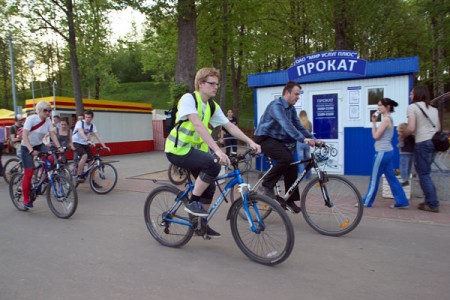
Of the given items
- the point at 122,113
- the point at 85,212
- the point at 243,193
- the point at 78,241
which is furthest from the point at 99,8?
the point at 243,193

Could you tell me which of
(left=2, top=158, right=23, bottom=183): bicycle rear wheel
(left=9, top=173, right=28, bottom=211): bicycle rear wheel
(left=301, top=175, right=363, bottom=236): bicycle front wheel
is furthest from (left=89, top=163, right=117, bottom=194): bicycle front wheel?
(left=301, top=175, right=363, bottom=236): bicycle front wheel

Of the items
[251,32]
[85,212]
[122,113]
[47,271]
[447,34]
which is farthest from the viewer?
[251,32]

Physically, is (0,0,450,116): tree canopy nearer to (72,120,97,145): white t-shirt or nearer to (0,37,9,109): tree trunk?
(72,120,97,145): white t-shirt

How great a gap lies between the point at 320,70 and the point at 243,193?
6200 mm

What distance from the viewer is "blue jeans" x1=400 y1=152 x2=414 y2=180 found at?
6.19 meters

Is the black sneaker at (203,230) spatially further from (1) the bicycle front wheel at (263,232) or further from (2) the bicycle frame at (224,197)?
(1) the bicycle front wheel at (263,232)

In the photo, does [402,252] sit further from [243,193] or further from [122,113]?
[122,113]

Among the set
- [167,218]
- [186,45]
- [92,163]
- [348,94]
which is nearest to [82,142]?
[92,163]

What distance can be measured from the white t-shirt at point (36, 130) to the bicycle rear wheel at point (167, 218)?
289 centimetres

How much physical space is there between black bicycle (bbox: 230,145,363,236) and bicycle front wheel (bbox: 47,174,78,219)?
2.85 metres

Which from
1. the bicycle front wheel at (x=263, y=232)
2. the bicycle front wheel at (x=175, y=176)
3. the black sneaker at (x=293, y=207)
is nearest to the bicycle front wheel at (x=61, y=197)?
the bicycle front wheel at (x=263, y=232)

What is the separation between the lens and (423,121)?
18.4 feet

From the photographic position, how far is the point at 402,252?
3.98 metres

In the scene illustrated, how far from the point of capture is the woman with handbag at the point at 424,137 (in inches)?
218
